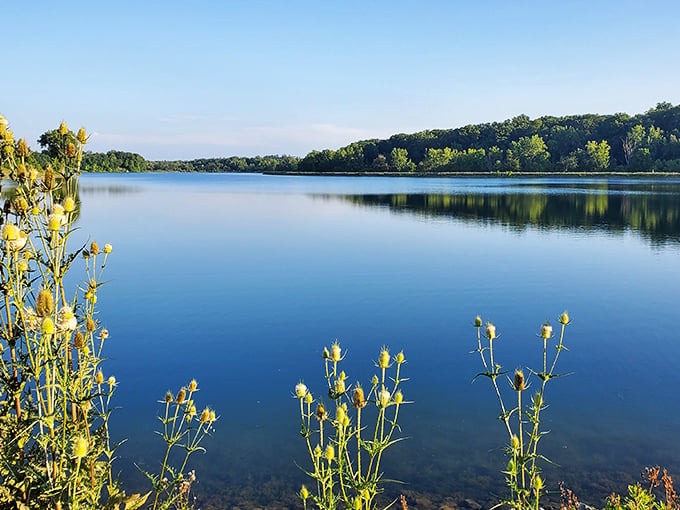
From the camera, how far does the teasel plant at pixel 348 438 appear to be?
304cm

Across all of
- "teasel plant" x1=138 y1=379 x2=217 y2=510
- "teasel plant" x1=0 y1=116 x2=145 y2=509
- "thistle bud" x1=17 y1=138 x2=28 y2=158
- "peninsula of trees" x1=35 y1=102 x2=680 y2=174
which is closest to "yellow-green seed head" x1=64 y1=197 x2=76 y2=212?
"teasel plant" x1=0 y1=116 x2=145 y2=509

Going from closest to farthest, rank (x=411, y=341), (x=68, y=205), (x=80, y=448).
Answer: (x=80, y=448) → (x=68, y=205) → (x=411, y=341)

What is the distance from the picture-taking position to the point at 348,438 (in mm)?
3051

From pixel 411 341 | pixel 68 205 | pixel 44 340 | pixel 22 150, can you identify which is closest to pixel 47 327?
pixel 44 340

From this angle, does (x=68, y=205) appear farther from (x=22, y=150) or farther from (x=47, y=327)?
(x=47, y=327)

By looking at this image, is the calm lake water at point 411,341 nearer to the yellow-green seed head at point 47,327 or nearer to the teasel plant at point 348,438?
the teasel plant at point 348,438

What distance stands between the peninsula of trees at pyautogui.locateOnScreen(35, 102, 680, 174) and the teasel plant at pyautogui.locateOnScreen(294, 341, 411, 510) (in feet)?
257

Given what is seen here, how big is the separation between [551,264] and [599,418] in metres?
11.5

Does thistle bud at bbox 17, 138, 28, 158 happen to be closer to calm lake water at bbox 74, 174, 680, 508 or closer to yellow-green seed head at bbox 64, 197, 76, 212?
yellow-green seed head at bbox 64, 197, 76, 212

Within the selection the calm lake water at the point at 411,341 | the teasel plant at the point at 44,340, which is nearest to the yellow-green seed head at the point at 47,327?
the teasel plant at the point at 44,340

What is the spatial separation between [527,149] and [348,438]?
118 m

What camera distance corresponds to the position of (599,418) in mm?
6875

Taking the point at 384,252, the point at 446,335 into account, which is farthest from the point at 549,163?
the point at 446,335

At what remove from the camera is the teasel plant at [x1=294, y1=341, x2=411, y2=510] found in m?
3.04
